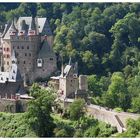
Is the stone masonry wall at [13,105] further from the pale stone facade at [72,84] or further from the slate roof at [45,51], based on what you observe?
the slate roof at [45,51]

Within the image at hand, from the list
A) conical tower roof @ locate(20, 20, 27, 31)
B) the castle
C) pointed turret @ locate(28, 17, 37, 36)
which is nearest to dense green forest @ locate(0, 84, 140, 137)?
the castle

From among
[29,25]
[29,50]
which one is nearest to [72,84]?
[29,50]

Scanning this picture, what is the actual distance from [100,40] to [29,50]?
33.5ft

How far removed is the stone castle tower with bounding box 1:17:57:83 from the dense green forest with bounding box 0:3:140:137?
291 centimetres

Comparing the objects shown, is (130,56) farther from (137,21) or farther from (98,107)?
(98,107)

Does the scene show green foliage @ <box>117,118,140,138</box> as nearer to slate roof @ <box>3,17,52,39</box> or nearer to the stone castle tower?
the stone castle tower

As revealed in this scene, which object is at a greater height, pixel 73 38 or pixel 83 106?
pixel 73 38

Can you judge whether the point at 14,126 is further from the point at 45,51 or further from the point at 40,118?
the point at 45,51

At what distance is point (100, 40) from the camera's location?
190 ft

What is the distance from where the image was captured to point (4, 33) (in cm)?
4959

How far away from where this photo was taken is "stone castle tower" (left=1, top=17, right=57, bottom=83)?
48688 mm

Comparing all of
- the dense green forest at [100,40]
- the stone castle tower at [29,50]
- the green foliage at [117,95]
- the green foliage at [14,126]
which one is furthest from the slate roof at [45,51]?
the green foliage at [14,126]

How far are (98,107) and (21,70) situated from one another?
6.94 metres

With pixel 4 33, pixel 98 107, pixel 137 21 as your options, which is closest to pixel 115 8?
pixel 137 21
